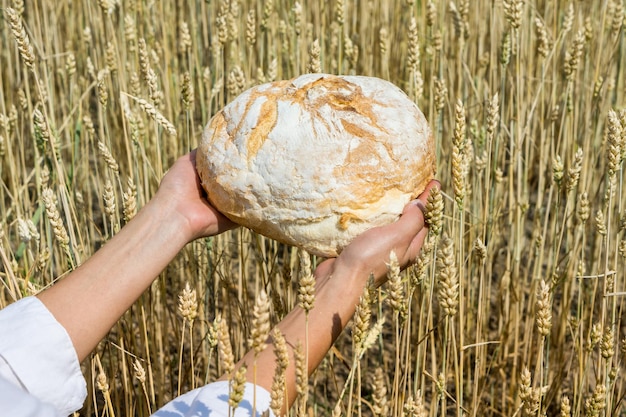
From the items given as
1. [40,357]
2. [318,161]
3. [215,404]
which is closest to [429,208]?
[318,161]

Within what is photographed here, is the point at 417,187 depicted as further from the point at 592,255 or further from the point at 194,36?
the point at 194,36

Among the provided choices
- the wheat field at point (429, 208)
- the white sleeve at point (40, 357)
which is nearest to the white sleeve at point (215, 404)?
the wheat field at point (429, 208)

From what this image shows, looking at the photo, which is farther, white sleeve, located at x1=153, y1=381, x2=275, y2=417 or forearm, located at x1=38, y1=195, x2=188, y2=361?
forearm, located at x1=38, y1=195, x2=188, y2=361

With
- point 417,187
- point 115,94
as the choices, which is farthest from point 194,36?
point 417,187

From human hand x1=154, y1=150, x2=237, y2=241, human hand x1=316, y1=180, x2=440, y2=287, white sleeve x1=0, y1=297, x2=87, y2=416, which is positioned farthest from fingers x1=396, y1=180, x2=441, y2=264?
white sleeve x1=0, y1=297, x2=87, y2=416

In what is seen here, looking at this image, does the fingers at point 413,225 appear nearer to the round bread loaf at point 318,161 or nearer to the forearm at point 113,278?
the round bread loaf at point 318,161

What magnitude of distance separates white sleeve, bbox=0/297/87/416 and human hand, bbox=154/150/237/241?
1.07ft

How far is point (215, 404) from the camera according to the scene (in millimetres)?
1072

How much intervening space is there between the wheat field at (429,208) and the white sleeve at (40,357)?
4.4 inches

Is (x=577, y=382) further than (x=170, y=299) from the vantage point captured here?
No

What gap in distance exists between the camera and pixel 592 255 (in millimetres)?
2305

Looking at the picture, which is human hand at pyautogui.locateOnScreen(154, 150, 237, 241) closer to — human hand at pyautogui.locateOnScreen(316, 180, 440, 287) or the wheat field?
the wheat field

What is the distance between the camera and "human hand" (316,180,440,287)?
49.4 inches

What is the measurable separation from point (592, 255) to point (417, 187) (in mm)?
1103
